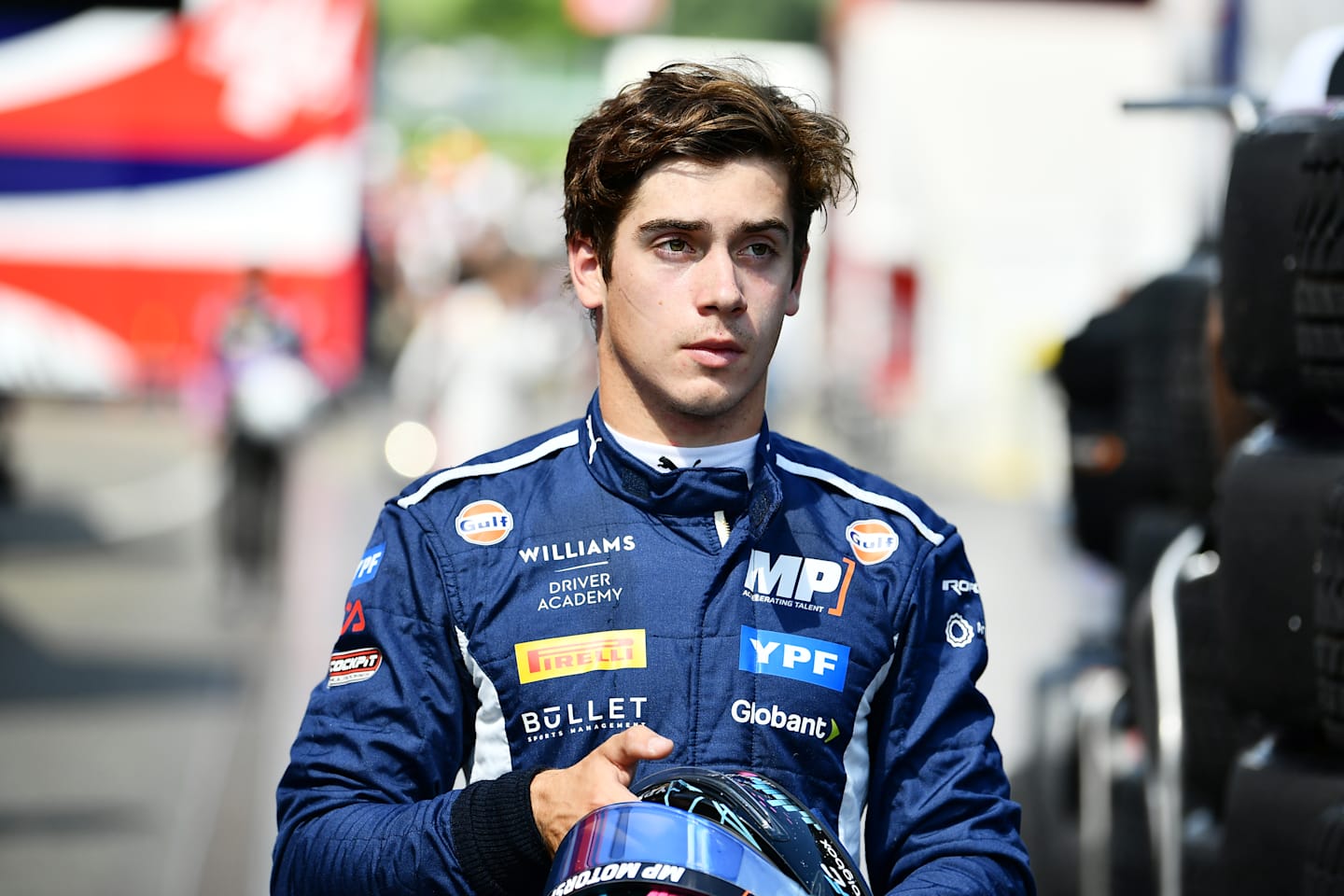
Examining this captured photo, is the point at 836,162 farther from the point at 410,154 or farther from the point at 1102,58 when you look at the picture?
the point at 410,154

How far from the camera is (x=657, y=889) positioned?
2447 millimetres

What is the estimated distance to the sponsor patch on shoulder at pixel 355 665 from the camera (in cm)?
280

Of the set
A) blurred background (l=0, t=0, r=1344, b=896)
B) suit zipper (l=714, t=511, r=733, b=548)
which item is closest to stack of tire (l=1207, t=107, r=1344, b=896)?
blurred background (l=0, t=0, r=1344, b=896)

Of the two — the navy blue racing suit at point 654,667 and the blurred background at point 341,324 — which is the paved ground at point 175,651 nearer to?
the blurred background at point 341,324

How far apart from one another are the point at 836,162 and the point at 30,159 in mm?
21474

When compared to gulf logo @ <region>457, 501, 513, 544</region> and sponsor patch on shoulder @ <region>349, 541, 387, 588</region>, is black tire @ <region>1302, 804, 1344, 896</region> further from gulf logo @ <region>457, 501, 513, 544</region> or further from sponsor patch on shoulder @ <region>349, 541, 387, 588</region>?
sponsor patch on shoulder @ <region>349, 541, 387, 588</region>

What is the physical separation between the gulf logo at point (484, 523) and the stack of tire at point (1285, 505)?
1.55 meters

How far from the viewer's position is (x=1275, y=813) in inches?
149

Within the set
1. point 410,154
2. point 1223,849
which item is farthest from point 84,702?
point 410,154

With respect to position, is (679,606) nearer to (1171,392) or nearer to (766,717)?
(766,717)

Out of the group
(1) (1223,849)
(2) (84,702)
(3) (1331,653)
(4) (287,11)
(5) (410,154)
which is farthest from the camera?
(5) (410,154)

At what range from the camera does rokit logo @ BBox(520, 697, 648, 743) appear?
2.77 m

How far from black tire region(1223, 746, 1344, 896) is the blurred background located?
1.45 metres

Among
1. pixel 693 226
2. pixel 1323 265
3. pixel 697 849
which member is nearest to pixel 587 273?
pixel 693 226
